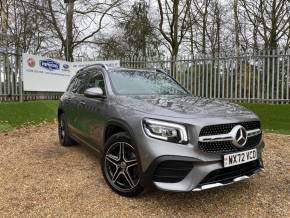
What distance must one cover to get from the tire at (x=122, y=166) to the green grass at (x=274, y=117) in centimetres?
586

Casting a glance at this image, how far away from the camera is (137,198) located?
4102 millimetres

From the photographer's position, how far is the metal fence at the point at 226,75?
38.8 feet

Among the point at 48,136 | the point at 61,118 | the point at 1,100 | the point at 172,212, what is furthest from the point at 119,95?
the point at 1,100

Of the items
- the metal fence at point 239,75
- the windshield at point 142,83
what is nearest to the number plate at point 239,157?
the windshield at point 142,83

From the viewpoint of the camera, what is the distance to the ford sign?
14.3 meters

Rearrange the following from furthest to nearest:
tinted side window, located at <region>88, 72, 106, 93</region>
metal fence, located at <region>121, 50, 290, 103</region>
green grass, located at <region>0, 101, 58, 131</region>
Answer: metal fence, located at <region>121, 50, 290, 103</region>, green grass, located at <region>0, 101, 58, 131</region>, tinted side window, located at <region>88, 72, 106, 93</region>

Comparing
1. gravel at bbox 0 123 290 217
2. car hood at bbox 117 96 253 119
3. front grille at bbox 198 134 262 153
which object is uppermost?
car hood at bbox 117 96 253 119

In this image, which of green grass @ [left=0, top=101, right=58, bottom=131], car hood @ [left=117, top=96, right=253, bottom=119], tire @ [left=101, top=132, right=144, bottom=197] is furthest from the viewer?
green grass @ [left=0, top=101, right=58, bottom=131]

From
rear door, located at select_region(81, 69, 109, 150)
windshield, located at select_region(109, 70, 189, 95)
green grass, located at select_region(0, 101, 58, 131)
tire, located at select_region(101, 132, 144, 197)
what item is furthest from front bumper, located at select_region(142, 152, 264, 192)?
green grass, located at select_region(0, 101, 58, 131)

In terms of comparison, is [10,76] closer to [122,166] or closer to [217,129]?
[122,166]

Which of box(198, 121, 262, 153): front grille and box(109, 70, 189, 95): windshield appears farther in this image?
box(109, 70, 189, 95): windshield


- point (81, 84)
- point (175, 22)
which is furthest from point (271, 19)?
point (81, 84)

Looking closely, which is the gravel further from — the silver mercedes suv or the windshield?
the windshield

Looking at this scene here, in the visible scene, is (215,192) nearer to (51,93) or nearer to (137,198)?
(137,198)
